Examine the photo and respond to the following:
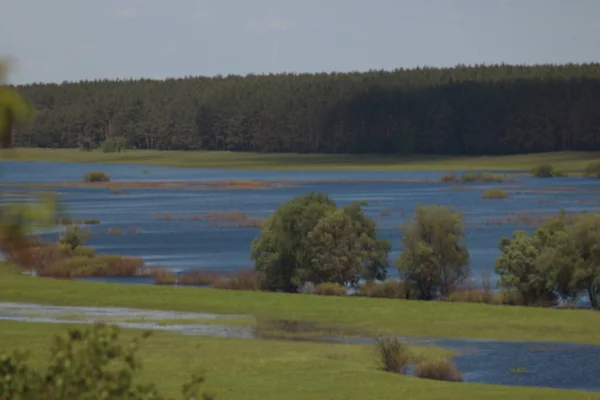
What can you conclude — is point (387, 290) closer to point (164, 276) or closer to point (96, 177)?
point (164, 276)

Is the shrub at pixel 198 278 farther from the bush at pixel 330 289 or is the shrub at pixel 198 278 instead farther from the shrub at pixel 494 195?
the shrub at pixel 494 195

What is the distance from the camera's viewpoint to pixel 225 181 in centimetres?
14075

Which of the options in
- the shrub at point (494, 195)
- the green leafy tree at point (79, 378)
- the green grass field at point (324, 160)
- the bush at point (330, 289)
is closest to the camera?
the green leafy tree at point (79, 378)

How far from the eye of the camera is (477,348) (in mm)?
32156

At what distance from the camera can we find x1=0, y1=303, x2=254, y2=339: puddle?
35.3 m

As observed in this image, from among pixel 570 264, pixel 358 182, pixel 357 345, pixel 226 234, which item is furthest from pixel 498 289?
pixel 358 182

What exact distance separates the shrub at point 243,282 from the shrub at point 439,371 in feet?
63.3

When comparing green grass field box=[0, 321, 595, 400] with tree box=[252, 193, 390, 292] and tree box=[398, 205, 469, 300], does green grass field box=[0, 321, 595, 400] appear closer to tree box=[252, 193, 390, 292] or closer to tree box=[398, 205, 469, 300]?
tree box=[398, 205, 469, 300]

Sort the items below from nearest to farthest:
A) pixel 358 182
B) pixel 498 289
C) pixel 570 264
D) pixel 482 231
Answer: pixel 570 264 < pixel 498 289 < pixel 482 231 < pixel 358 182

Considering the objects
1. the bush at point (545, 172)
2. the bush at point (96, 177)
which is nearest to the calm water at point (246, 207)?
the bush at point (96, 177)

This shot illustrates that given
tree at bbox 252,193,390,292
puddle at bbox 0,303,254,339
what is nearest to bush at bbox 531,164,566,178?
tree at bbox 252,193,390,292

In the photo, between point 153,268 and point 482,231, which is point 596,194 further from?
point 153,268

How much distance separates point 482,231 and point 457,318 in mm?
31333

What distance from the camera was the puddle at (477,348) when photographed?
2745cm
